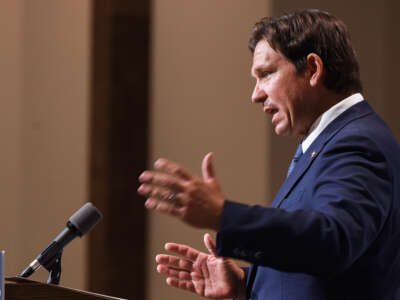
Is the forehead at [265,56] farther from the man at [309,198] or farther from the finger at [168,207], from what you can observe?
the finger at [168,207]

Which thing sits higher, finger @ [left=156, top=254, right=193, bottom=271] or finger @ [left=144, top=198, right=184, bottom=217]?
finger @ [left=144, top=198, right=184, bottom=217]

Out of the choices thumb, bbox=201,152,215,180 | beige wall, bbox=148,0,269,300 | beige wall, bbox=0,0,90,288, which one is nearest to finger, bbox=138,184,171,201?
thumb, bbox=201,152,215,180

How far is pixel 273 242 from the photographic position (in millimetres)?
1162

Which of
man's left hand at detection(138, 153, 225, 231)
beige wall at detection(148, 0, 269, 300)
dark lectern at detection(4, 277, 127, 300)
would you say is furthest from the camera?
beige wall at detection(148, 0, 269, 300)

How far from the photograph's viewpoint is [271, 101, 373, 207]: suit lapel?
150 centimetres

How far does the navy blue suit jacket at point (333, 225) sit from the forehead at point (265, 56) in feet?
0.81

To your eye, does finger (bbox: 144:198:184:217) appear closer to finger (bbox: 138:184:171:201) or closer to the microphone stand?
finger (bbox: 138:184:171:201)

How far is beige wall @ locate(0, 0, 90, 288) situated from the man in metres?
2.03

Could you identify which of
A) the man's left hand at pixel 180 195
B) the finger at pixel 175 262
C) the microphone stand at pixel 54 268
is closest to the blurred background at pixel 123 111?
the finger at pixel 175 262

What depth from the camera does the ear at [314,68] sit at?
1.60m

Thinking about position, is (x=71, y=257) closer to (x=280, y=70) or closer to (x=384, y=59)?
(x=384, y=59)

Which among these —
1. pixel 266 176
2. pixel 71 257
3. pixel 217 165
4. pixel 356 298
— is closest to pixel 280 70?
pixel 356 298

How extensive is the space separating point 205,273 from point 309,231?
2.33 ft

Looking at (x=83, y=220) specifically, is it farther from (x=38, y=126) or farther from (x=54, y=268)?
(x=38, y=126)
